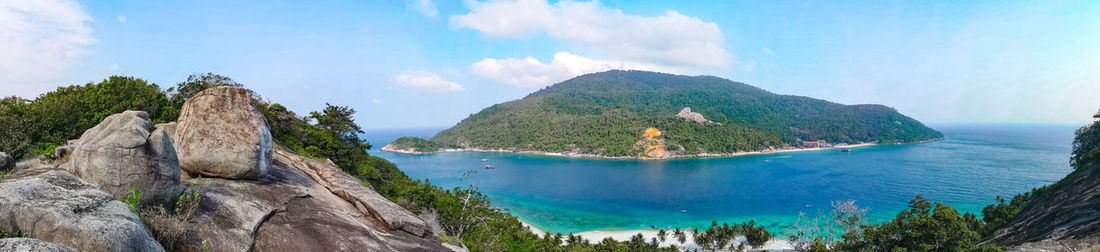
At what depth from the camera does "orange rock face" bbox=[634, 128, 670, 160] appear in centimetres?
10438

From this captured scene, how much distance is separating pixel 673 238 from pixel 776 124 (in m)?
150

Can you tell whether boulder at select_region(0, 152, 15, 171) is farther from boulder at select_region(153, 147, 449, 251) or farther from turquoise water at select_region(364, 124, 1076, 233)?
turquoise water at select_region(364, 124, 1076, 233)

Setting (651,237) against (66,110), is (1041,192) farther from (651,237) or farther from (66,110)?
(66,110)

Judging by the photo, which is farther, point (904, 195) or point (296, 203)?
point (904, 195)

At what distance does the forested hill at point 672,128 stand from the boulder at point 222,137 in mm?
99962

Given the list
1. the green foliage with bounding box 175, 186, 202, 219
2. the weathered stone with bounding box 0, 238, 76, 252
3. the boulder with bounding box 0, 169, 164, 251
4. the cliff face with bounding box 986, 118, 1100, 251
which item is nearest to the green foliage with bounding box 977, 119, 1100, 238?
the cliff face with bounding box 986, 118, 1100, 251

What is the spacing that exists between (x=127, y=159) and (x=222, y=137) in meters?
2.25

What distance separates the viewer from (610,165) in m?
90.9

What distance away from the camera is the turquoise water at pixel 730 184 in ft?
161

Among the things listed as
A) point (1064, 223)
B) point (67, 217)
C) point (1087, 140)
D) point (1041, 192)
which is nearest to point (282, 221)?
point (67, 217)

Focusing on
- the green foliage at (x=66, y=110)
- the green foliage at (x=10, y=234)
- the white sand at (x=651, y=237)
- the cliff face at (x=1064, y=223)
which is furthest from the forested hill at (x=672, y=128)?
the green foliage at (x=10, y=234)

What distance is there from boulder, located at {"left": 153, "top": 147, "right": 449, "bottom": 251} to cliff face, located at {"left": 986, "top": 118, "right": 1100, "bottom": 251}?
75.2ft

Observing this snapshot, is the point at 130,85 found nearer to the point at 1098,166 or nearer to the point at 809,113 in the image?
the point at 1098,166

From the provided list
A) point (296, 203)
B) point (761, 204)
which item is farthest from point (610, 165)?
point (296, 203)
